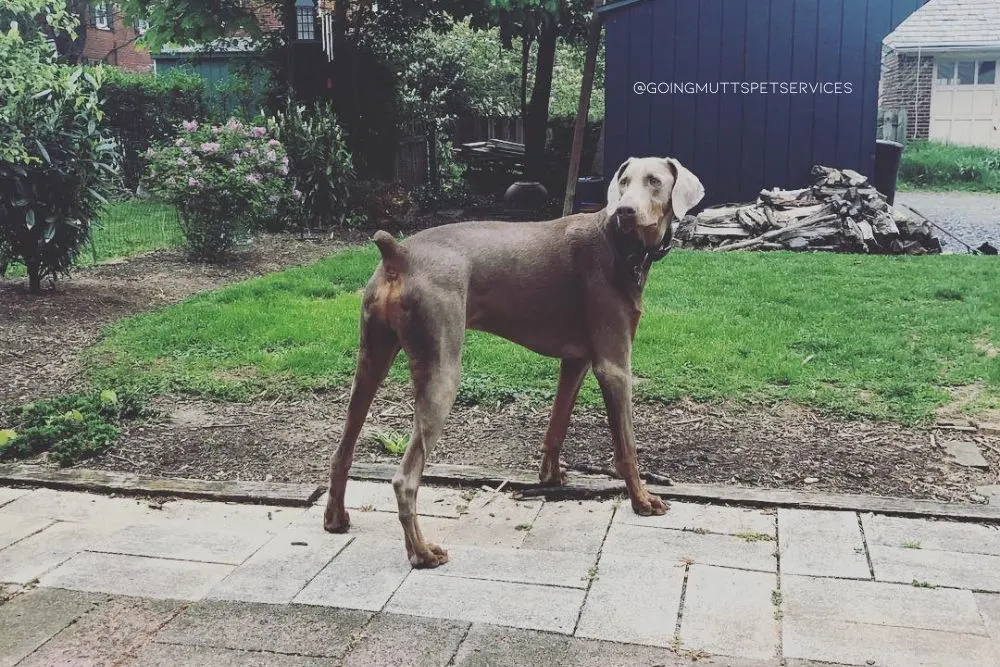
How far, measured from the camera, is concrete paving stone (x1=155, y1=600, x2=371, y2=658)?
294 cm

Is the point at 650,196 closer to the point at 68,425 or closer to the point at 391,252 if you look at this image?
the point at 391,252

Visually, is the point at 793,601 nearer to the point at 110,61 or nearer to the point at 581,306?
the point at 581,306

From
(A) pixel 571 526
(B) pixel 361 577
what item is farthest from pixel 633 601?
(B) pixel 361 577

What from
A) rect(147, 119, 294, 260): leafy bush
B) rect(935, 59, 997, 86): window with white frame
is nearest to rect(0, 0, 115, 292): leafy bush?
rect(147, 119, 294, 260): leafy bush

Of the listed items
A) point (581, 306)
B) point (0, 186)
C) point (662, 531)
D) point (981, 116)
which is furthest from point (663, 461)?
point (981, 116)

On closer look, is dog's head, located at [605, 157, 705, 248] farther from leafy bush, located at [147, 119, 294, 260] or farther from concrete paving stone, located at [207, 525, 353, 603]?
leafy bush, located at [147, 119, 294, 260]

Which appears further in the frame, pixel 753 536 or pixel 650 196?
pixel 753 536

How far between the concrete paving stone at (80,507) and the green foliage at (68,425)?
521 mm

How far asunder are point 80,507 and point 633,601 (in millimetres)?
2439

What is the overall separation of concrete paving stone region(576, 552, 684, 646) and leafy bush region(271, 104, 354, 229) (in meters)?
10.2

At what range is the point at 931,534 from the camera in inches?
146

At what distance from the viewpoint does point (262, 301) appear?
8227mm

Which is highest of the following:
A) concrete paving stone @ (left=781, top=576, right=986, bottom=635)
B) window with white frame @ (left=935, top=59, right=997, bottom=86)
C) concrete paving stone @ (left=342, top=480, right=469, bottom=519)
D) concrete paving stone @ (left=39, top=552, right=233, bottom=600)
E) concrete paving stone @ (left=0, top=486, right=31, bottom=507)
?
window with white frame @ (left=935, top=59, right=997, bottom=86)

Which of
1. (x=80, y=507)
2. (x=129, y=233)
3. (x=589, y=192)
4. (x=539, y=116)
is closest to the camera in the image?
(x=80, y=507)
